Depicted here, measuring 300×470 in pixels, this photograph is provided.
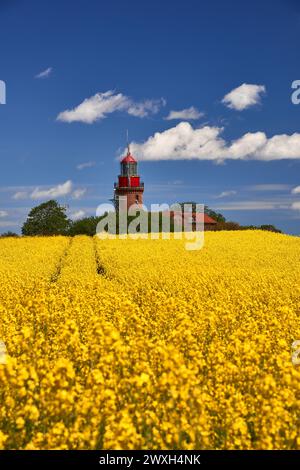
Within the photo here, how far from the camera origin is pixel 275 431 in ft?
18.1

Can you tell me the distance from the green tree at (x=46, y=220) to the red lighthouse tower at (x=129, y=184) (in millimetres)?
10170

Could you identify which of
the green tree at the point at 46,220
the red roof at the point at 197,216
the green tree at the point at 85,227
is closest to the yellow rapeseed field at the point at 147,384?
the green tree at the point at 85,227

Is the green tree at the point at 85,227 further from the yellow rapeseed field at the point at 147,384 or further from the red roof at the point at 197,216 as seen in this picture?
the yellow rapeseed field at the point at 147,384

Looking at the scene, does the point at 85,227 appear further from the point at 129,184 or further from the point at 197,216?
the point at 197,216

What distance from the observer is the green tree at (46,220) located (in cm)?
7569

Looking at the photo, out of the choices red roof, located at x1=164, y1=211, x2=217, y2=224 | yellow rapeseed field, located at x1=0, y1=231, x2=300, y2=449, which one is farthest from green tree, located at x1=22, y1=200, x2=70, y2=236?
yellow rapeseed field, located at x1=0, y1=231, x2=300, y2=449

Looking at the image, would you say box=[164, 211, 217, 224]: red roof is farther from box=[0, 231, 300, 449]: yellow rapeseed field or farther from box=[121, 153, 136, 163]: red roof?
box=[0, 231, 300, 449]: yellow rapeseed field

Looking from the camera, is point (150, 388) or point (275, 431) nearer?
point (275, 431)

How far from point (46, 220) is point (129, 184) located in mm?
15319

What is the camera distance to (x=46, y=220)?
3027 inches

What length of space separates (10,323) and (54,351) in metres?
2.34

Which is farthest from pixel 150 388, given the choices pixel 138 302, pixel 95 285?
pixel 95 285

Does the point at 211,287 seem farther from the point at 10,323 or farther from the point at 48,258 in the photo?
the point at 48,258
